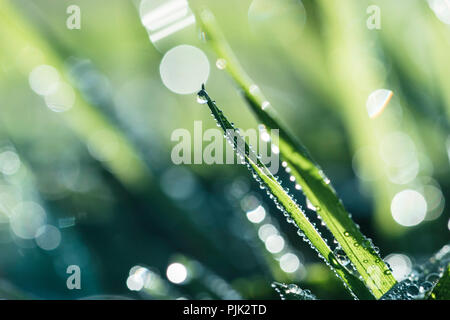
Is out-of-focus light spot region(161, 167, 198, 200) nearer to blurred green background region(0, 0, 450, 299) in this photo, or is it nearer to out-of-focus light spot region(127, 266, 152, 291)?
blurred green background region(0, 0, 450, 299)

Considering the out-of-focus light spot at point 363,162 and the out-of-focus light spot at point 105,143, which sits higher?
the out-of-focus light spot at point 105,143

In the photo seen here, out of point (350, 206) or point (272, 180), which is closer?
point (272, 180)

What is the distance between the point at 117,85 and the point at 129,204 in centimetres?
30

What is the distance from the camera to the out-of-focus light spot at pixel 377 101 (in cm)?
72

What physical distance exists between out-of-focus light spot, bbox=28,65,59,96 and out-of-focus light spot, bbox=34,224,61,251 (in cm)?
24

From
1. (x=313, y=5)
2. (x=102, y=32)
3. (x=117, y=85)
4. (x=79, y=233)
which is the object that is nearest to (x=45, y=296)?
(x=79, y=233)

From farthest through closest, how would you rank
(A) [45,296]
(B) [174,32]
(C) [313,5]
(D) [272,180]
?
1. (B) [174,32]
2. (C) [313,5]
3. (A) [45,296]
4. (D) [272,180]

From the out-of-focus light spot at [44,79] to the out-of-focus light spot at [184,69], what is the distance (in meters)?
0.24

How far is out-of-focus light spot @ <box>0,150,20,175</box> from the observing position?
0.75m

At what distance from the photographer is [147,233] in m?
0.70

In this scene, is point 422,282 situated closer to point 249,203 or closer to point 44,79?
point 249,203

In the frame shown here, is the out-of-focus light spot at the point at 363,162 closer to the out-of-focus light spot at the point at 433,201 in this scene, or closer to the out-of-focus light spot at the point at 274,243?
the out-of-focus light spot at the point at 433,201

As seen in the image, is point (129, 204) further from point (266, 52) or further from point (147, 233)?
point (266, 52)

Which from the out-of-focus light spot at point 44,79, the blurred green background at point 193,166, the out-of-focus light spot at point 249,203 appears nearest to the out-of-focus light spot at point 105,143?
the blurred green background at point 193,166
